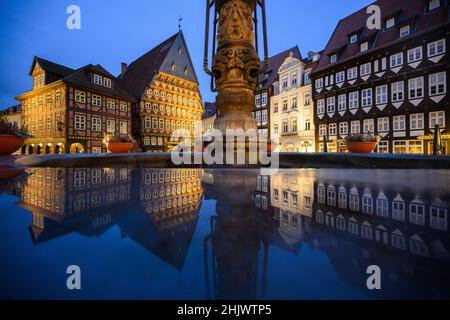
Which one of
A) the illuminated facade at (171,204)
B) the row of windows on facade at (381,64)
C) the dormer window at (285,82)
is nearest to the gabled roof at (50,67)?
the dormer window at (285,82)

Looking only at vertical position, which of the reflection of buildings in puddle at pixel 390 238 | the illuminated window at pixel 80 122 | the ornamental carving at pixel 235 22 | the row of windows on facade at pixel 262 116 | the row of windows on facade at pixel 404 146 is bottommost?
the reflection of buildings in puddle at pixel 390 238

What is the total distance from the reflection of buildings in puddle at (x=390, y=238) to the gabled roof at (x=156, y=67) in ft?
94.0

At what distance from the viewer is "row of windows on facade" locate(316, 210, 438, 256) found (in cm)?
75

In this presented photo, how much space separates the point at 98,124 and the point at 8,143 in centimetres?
2048

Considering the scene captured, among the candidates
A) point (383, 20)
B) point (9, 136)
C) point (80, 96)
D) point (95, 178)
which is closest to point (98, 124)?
point (80, 96)

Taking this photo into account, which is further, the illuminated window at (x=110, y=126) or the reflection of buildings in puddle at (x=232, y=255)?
the illuminated window at (x=110, y=126)

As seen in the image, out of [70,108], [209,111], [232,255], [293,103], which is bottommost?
[232,255]

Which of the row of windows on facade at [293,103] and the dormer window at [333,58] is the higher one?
the dormer window at [333,58]

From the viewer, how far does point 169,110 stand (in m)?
29.0

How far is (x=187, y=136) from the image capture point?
30812 mm

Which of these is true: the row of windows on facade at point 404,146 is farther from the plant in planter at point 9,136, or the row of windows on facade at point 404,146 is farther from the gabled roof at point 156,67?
the gabled roof at point 156,67

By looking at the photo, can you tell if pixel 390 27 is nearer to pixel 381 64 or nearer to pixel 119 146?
pixel 381 64

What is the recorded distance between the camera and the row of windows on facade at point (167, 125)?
27.3m

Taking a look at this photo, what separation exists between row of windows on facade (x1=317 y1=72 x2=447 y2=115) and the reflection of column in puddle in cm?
2133
